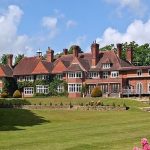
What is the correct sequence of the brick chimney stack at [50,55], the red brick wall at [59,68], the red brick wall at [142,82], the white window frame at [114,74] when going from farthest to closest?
the brick chimney stack at [50,55] → the red brick wall at [59,68] → the white window frame at [114,74] → the red brick wall at [142,82]

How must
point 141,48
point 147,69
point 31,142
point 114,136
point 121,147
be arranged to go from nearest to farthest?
point 121,147 < point 31,142 < point 114,136 < point 147,69 < point 141,48

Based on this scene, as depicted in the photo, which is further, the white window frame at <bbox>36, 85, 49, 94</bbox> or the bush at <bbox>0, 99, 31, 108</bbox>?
the white window frame at <bbox>36, 85, 49, 94</bbox>

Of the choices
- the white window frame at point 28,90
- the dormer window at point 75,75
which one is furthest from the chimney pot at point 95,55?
the white window frame at point 28,90

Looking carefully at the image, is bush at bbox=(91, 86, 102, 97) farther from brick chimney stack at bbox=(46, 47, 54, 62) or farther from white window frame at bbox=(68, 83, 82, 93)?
brick chimney stack at bbox=(46, 47, 54, 62)

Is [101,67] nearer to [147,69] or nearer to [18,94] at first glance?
[147,69]

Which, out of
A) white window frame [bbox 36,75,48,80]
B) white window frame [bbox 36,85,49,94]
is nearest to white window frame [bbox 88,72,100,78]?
white window frame [bbox 36,85,49,94]

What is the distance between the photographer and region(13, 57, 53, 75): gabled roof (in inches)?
3250

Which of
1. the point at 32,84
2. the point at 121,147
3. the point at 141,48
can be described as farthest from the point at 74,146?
the point at 141,48

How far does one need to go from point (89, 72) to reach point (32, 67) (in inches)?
573

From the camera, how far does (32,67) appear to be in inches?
3383

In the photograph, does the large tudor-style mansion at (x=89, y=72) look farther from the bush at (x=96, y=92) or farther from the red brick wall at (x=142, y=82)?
the bush at (x=96, y=92)

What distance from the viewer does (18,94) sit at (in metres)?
78.1

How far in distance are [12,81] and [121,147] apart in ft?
230

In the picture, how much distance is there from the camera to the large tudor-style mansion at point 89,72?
7138 centimetres
